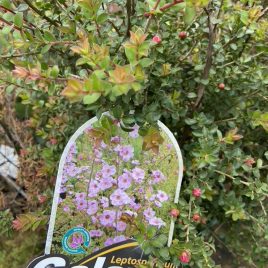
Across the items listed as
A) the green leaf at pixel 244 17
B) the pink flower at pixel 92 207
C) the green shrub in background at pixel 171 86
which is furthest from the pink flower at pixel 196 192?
the green leaf at pixel 244 17

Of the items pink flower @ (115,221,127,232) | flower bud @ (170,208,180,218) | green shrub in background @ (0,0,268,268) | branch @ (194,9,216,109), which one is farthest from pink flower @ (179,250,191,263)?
branch @ (194,9,216,109)

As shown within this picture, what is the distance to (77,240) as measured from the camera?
155cm

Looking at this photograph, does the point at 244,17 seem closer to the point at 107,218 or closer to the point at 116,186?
the point at 116,186

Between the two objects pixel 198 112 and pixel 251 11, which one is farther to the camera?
pixel 198 112

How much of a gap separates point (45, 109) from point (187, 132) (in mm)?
654

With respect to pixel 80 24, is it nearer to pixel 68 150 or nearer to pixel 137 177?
pixel 68 150

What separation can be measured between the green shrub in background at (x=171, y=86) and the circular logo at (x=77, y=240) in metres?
0.16

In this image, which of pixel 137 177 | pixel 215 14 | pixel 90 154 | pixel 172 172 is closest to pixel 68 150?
pixel 90 154

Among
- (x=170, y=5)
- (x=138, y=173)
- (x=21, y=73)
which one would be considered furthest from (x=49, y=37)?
(x=138, y=173)

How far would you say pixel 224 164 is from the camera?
1624 millimetres

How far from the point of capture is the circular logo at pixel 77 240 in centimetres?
154

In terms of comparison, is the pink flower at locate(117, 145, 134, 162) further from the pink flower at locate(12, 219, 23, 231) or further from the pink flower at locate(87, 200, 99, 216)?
the pink flower at locate(12, 219, 23, 231)

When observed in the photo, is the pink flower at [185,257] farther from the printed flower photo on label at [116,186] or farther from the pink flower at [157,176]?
the pink flower at [157,176]

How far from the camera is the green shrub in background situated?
1178 millimetres
